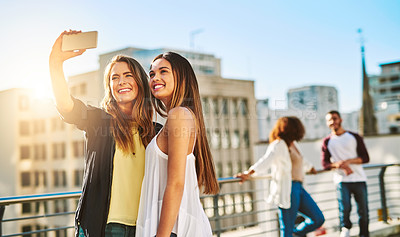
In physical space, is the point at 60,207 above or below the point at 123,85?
below

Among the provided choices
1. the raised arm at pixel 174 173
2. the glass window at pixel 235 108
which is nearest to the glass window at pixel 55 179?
the glass window at pixel 235 108

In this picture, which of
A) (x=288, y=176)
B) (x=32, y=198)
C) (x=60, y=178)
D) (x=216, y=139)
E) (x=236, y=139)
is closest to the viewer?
(x=32, y=198)

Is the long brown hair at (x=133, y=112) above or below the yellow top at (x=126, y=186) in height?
above

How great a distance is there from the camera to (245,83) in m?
48.3

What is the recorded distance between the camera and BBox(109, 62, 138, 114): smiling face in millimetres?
1840

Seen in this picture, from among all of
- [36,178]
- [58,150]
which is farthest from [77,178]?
[36,178]

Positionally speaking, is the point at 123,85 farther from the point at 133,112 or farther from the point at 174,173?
the point at 174,173

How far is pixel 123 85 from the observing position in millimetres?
1837

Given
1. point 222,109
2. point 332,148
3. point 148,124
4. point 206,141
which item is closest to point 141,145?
→ point 148,124

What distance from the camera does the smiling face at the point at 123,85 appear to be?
184 cm

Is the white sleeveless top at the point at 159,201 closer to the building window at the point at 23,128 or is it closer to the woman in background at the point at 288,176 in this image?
the woman in background at the point at 288,176

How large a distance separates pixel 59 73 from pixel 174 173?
64 cm

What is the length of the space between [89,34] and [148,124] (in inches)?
18.2

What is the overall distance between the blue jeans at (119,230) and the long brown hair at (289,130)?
248 cm
